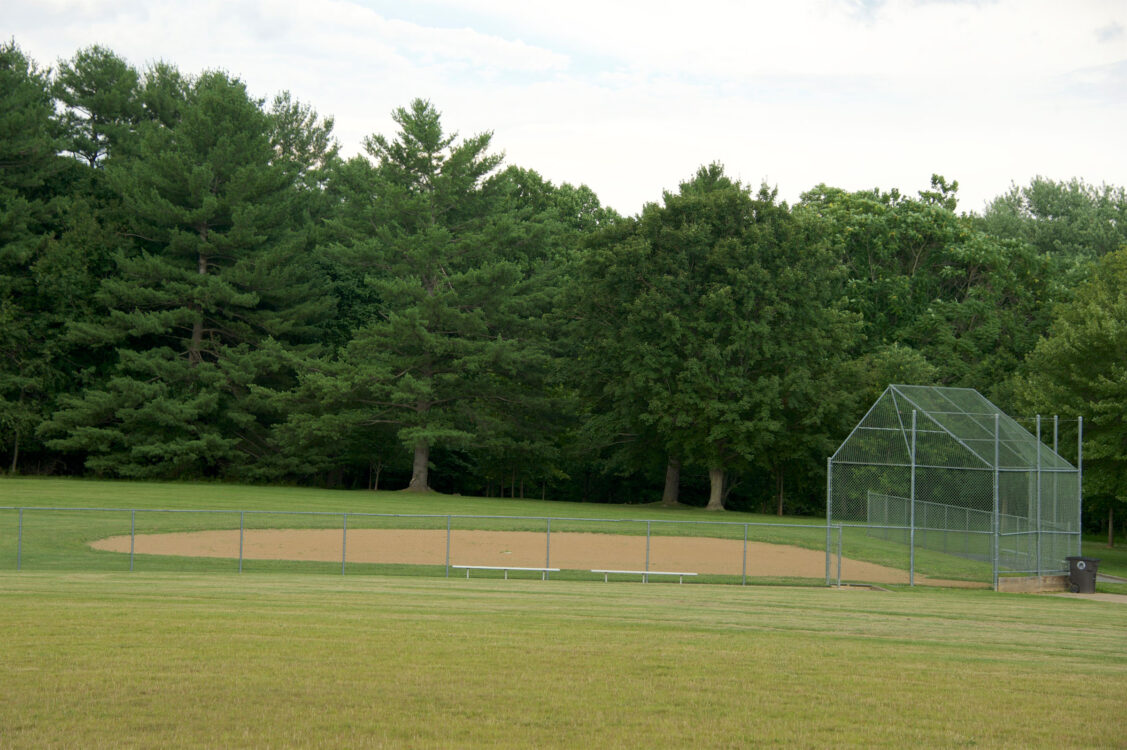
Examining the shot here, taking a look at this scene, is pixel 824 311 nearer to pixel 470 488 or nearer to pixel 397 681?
pixel 470 488

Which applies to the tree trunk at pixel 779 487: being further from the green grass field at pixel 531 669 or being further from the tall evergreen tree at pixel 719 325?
the green grass field at pixel 531 669

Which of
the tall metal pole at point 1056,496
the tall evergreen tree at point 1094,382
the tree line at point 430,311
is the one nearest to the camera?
the tall metal pole at point 1056,496

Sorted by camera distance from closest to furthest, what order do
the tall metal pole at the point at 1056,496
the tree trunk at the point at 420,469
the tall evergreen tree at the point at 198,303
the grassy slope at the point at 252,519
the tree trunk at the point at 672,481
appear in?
1. the tall metal pole at the point at 1056,496
2. the grassy slope at the point at 252,519
3. the tall evergreen tree at the point at 198,303
4. the tree trunk at the point at 420,469
5. the tree trunk at the point at 672,481

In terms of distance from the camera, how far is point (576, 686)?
9531mm

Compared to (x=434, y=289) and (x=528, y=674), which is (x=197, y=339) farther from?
(x=528, y=674)

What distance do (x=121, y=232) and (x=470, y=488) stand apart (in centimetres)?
2510

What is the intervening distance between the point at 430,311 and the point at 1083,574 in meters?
32.1

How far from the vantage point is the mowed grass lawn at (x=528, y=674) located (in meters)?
8.05

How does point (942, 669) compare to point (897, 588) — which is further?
point (897, 588)

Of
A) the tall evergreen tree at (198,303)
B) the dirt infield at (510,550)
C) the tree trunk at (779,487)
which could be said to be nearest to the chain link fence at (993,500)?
the dirt infield at (510,550)

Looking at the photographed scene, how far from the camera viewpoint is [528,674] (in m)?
9.98

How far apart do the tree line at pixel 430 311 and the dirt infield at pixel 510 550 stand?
50.2ft

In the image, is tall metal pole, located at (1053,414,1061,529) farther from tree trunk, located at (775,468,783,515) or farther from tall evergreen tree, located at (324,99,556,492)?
tall evergreen tree, located at (324,99,556,492)

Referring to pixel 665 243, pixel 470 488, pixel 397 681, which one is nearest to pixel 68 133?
pixel 470 488
